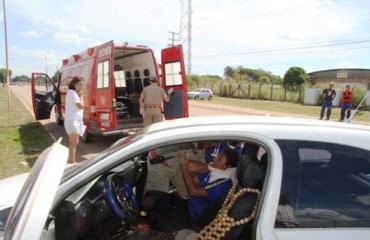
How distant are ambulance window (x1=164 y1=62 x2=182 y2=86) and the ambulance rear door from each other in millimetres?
1504

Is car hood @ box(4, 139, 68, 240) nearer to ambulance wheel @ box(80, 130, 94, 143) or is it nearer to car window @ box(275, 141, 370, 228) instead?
car window @ box(275, 141, 370, 228)

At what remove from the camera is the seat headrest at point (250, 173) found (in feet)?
6.55

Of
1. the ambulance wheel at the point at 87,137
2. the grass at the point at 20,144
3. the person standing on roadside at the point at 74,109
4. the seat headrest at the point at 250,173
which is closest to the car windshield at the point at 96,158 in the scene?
the seat headrest at the point at 250,173

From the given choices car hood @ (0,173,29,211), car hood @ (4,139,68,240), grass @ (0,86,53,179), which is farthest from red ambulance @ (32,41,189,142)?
car hood @ (4,139,68,240)

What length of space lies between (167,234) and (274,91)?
3289 cm

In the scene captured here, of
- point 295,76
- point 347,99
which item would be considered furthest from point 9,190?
point 295,76

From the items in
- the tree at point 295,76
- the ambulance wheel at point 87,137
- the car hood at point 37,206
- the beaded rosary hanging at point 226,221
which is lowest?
the ambulance wheel at point 87,137

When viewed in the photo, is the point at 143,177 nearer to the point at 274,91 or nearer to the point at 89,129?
the point at 89,129

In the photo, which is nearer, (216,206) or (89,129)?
(216,206)

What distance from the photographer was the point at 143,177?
2.93 m

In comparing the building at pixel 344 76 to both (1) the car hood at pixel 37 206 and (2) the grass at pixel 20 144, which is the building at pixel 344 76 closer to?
(2) the grass at pixel 20 144

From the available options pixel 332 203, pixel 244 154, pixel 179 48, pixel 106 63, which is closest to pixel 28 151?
pixel 106 63

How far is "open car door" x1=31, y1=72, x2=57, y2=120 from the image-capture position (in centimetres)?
1016

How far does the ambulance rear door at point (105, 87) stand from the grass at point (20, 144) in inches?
64.6
